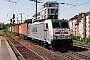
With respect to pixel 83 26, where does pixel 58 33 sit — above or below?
above

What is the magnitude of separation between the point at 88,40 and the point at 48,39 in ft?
44.9

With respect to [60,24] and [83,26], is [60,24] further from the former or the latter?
[83,26]

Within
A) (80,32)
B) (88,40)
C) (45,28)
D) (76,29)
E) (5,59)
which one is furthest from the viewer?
(76,29)

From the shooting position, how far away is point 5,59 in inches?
513

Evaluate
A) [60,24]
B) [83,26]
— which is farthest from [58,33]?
[83,26]

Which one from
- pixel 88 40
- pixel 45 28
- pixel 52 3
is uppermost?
pixel 52 3

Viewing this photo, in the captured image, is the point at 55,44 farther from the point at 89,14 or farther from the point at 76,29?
the point at 76,29

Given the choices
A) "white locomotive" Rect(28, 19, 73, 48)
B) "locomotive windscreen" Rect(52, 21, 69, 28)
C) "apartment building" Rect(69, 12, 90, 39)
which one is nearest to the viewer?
"white locomotive" Rect(28, 19, 73, 48)

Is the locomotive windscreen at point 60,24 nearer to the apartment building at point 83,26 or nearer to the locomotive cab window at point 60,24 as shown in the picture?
the locomotive cab window at point 60,24

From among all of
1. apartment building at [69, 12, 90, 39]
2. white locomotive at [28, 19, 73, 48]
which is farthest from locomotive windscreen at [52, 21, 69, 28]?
apartment building at [69, 12, 90, 39]

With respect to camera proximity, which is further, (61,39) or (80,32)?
(80,32)

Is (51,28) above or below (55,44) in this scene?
above

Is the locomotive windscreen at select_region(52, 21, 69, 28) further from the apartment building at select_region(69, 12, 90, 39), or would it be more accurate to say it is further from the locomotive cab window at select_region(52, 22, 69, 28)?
the apartment building at select_region(69, 12, 90, 39)

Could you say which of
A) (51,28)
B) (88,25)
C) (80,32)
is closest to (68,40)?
(51,28)
